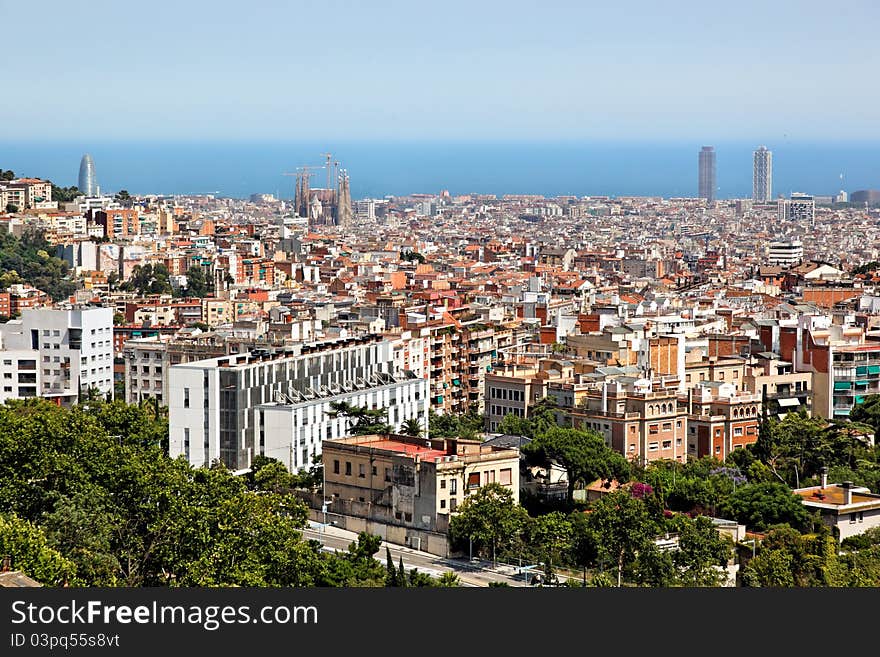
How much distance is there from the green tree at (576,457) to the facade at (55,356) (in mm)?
6719

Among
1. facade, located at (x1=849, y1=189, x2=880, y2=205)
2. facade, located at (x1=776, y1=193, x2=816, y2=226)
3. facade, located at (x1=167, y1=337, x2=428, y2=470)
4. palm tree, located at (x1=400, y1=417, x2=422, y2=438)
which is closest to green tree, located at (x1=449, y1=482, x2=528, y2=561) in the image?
palm tree, located at (x1=400, y1=417, x2=422, y2=438)

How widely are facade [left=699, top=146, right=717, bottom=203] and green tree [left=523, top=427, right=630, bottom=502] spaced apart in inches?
2872

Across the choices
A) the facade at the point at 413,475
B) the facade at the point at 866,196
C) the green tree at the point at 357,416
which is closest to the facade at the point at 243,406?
the green tree at the point at 357,416

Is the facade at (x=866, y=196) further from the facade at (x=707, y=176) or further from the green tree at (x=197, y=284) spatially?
the green tree at (x=197, y=284)

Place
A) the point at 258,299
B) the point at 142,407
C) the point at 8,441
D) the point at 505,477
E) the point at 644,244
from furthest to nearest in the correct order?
the point at 644,244 → the point at 258,299 → the point at 142,407 → the point at 505,477 → the point at 8,441

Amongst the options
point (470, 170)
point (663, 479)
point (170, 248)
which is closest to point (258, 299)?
point (170, 248)

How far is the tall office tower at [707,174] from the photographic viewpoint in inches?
3366

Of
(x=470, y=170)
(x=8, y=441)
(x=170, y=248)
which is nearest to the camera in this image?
(x=8, y=441)

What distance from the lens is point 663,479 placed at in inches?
503

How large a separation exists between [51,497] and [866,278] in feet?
86.5

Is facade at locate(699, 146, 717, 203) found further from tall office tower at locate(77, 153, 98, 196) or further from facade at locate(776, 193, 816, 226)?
tall office tower at locate(77, 153, 98, 196)

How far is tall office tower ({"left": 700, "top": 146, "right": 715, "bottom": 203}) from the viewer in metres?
85.5

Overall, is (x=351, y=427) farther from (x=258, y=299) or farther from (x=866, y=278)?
(x=866, y=278)

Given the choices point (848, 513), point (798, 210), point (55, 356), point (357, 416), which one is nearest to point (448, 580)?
point (848, 513)
